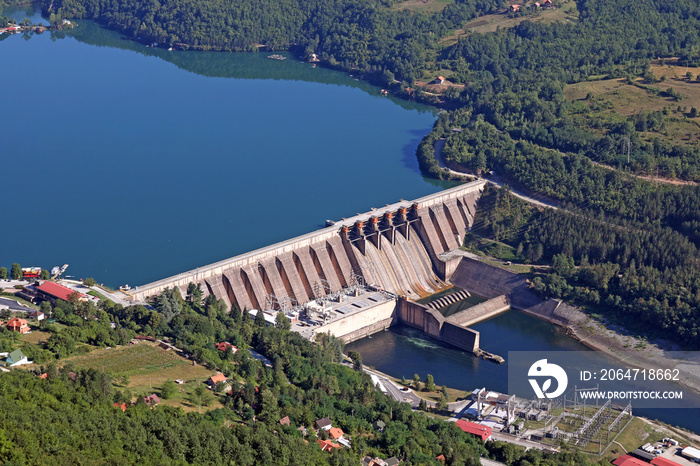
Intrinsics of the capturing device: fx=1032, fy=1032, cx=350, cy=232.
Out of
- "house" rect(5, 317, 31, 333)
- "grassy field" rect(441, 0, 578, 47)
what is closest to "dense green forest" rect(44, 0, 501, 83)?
"grassy field" rect(441, 0, 578, 47)

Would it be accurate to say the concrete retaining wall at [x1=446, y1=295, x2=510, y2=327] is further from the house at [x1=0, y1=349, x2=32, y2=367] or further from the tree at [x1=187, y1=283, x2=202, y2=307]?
the house at [x1=0, y1=349, x2=32, y2=367]

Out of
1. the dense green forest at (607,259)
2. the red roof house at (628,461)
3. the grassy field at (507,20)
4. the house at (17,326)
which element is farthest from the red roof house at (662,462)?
the grassy field at (507,20)

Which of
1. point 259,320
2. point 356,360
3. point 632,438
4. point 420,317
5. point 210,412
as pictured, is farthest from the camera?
point 420,317

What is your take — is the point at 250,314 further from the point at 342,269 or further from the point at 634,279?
the point at 634,279

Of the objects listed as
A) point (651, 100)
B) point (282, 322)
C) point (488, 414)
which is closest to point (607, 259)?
point (488, 414)

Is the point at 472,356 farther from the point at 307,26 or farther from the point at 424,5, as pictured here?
the point at 424,5

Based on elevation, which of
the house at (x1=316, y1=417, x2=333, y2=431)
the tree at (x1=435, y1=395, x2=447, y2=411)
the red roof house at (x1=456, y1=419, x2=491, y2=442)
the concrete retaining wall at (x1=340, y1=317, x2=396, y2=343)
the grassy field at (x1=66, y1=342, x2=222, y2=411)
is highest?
the grassy field at (x1=66, y1=342, x2=222, y2=411)

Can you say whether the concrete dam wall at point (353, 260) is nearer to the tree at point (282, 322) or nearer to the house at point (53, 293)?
the tree at point (282, 322)
